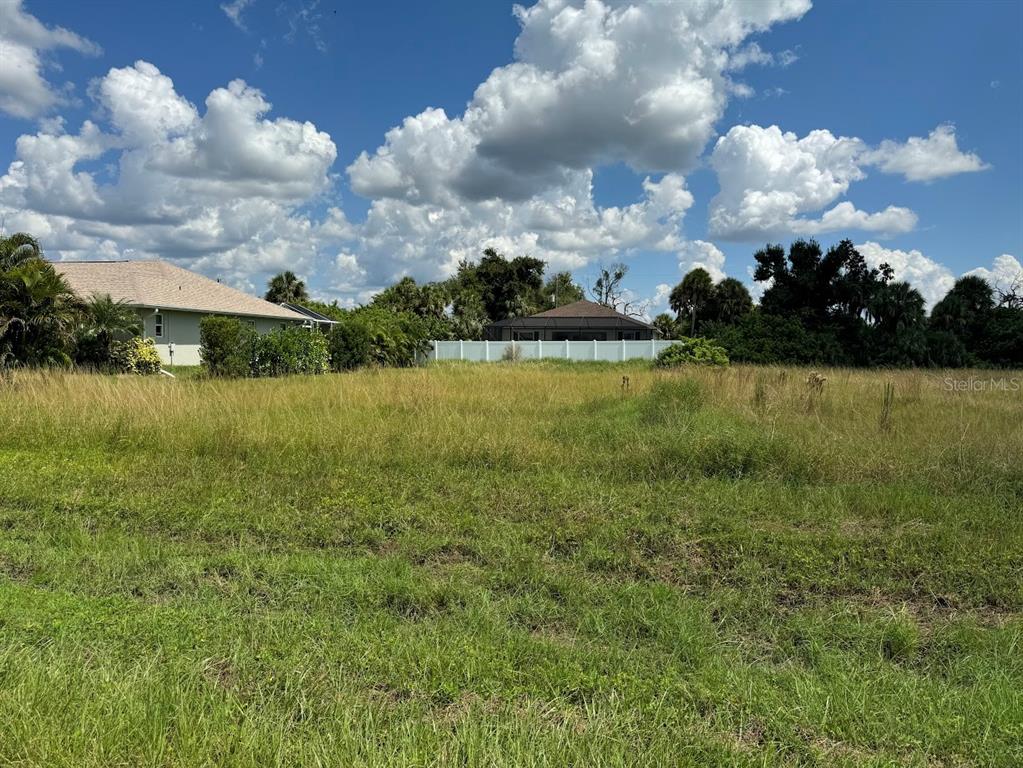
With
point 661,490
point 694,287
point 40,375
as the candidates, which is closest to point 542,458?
point 661,490

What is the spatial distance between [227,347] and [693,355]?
57.2 ft

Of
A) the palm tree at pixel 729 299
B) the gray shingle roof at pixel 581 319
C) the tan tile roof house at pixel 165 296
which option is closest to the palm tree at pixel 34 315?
the tan tile roof house at pixel 165 296

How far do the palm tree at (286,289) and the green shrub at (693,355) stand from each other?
36.7 metres

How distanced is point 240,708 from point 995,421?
1110cm

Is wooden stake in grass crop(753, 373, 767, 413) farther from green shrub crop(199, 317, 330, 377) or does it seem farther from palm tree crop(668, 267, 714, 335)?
palm tree crop(668, 267, 714, 335)

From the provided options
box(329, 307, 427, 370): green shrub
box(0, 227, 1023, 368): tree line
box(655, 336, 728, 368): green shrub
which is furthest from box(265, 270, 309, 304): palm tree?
box(655, 336, 728, 368): green shrub

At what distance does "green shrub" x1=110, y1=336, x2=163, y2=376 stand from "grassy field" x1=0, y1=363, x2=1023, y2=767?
13.1 m

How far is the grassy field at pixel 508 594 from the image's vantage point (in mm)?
2406

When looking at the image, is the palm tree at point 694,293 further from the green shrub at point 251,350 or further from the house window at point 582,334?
the green shrub at point 251,350

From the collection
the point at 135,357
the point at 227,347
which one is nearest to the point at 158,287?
the point at 135,357

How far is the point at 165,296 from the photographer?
26.4 m

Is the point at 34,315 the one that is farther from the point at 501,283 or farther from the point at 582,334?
the point at 501,283

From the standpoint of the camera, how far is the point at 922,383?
15250 mm

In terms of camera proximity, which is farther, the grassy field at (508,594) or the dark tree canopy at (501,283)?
the dark tree canopy at (501,283)
